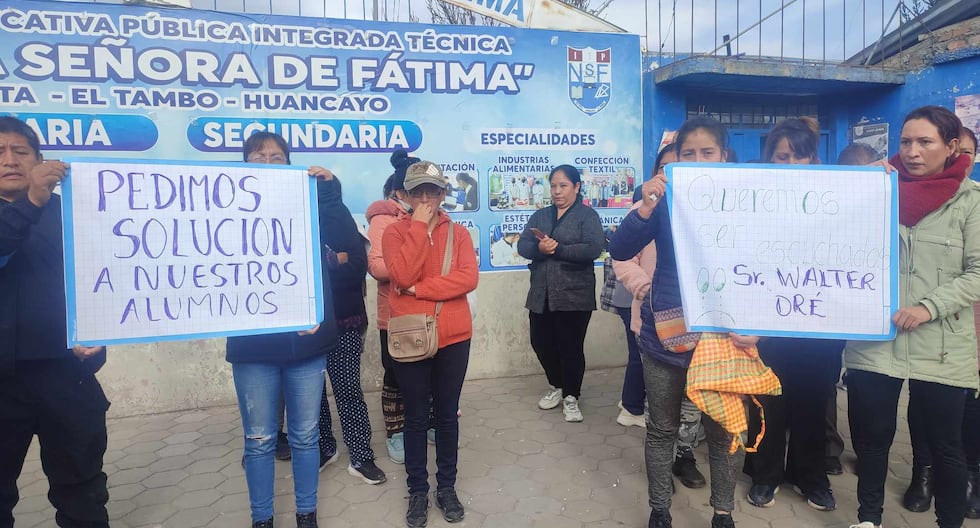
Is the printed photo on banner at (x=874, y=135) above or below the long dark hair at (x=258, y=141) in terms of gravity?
above

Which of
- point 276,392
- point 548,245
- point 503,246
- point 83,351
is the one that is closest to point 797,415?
point 548,245

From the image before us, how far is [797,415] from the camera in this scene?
3283mm

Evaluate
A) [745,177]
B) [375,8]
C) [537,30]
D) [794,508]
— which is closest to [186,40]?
[375,8]

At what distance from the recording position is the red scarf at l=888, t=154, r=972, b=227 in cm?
251

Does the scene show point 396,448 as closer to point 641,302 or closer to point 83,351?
point 641,302

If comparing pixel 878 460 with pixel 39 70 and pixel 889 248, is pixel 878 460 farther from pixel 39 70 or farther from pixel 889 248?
pixel 39 70

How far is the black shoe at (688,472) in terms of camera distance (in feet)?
11.5

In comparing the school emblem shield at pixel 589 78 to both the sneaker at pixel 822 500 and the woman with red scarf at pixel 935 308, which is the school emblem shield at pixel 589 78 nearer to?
the woman with red scarf at pixel 935 308

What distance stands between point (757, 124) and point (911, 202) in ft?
14.2

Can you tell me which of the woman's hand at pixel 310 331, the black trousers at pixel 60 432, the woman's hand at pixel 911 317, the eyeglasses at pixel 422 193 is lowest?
the black trousers at pixel 60 432

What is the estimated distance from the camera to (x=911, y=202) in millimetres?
2564

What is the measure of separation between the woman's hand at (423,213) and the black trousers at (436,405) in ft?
2.14

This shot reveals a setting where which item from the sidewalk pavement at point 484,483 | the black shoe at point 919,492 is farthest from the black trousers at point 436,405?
the black shoe at point 919,492

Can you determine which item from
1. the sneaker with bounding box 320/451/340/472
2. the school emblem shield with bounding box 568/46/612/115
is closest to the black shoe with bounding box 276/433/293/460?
the sneaker with bounding box 320/451/340/472
